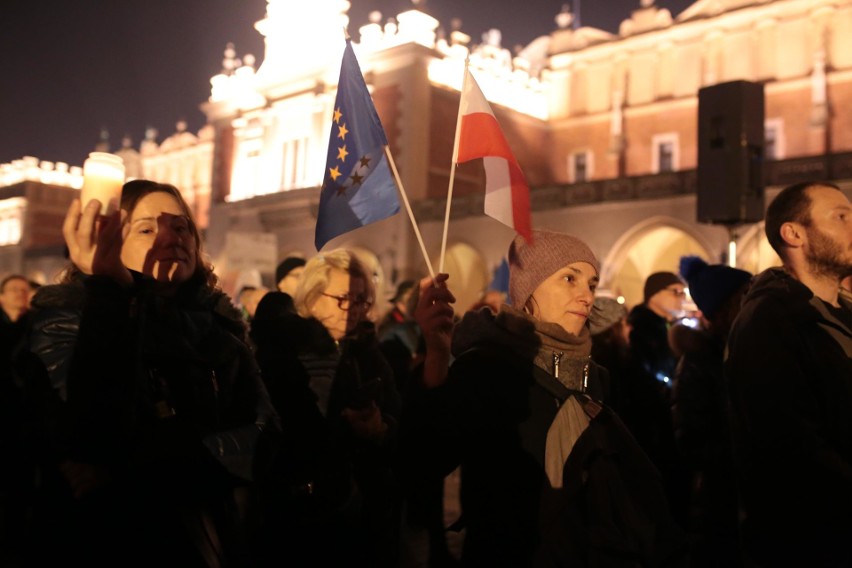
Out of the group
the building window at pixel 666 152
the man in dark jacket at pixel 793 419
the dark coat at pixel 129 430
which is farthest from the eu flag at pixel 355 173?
the building window at pixel 666 152

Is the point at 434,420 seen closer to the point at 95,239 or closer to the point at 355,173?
the point at 95,239

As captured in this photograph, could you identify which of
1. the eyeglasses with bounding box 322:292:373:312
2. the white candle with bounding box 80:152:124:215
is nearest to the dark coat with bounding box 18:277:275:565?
the white candle with bounding box 80:152:124:215

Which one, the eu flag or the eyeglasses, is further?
the eyeglasses

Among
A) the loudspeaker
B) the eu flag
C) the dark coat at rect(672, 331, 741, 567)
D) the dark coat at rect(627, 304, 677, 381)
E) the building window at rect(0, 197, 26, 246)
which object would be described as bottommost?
the dark coat at rect(672, 331, 741, 567)

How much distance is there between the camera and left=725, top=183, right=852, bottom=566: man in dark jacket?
245 centimetres

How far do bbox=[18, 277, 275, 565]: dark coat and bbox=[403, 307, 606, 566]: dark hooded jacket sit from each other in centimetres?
56

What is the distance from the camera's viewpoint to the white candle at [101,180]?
2.13 m

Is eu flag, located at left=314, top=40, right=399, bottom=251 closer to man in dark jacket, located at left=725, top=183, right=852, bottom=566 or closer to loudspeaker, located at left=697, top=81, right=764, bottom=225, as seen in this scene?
man in dark jacket, located at left=725, top=183, right=852, bottom=566

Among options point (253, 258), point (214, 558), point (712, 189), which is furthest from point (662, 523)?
point (253, 258)

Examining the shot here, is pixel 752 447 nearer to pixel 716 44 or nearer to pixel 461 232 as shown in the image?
pixel 461 232

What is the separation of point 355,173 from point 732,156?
18.4ft

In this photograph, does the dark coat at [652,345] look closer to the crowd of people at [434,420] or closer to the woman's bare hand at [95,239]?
the crowd of people at [434,420]

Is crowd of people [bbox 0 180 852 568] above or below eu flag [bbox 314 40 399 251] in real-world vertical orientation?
below

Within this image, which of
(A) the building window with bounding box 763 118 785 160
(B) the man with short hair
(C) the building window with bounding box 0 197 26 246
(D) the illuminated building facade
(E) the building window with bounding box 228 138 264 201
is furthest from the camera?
(C) the building window with bounding box 0 197 26 246
